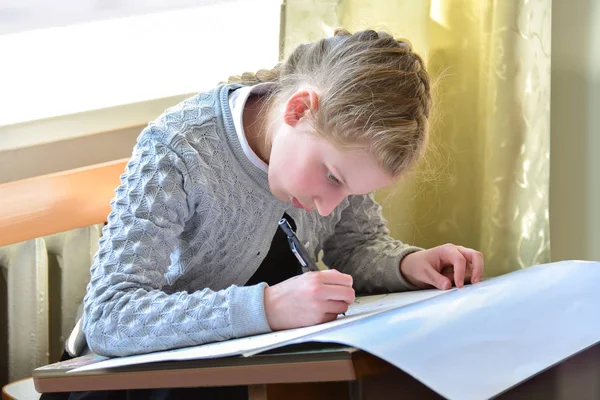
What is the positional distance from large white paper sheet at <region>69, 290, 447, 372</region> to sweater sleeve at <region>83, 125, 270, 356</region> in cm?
2

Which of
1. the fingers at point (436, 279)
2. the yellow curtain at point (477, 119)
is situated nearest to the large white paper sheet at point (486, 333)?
the fingers at point (436, 279)

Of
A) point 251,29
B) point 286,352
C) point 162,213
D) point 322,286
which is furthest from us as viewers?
point 251,29

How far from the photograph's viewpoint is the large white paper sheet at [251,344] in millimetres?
706

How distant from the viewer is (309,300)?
2.70 feet

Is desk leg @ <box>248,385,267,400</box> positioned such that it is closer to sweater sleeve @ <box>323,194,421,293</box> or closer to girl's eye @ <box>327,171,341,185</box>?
girl's eye @ <box>327,171,341,185</box>

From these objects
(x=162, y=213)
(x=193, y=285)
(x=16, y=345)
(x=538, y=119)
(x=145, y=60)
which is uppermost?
(x=145, y=60)

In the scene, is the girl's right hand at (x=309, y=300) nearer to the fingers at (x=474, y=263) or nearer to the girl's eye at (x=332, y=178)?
the girl's eye at (x=332, y=178)

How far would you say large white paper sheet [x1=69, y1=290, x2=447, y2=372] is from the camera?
0.71 meters

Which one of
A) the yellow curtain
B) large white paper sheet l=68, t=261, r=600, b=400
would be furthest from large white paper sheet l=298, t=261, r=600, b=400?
the yellow curtain

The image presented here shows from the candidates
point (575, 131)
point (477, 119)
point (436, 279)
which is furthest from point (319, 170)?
point (575, 131)

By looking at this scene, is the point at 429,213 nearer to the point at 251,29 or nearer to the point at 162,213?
the point at 251,29

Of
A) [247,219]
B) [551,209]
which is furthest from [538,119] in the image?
[247,219]

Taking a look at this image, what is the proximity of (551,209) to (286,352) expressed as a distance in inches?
42.9

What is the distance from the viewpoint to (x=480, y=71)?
151cm
